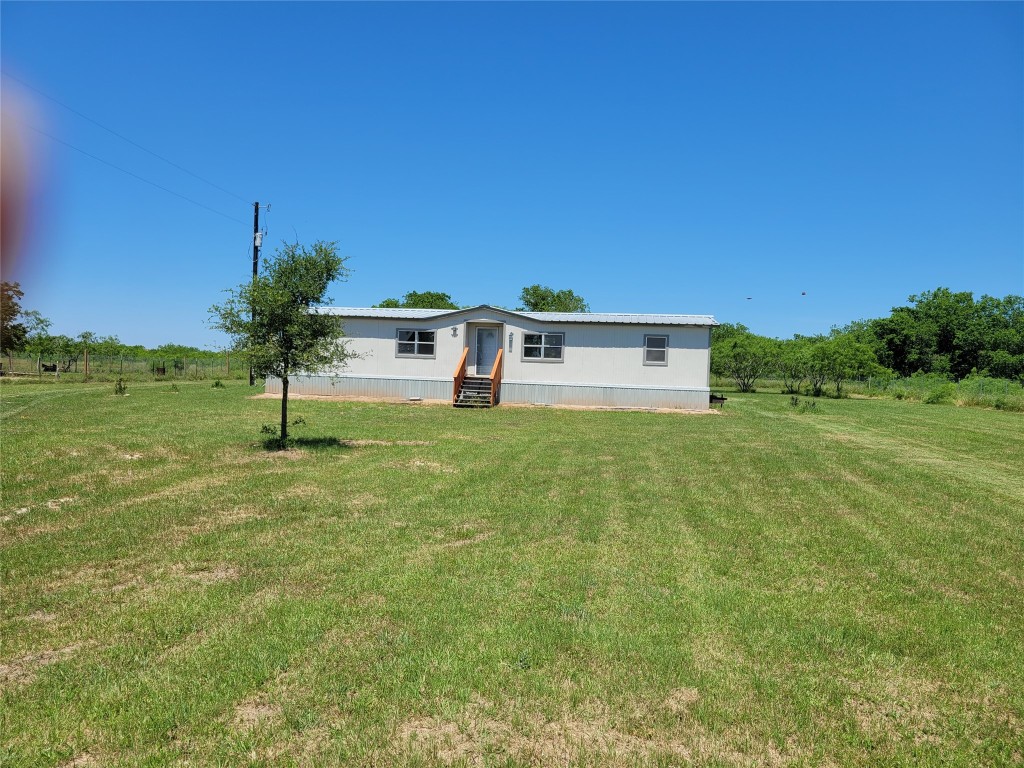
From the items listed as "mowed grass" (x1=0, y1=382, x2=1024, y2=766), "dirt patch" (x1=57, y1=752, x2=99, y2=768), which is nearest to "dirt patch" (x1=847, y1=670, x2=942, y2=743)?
"mowed grass" (x1=0, y1=382, x2=1024, y2=766)

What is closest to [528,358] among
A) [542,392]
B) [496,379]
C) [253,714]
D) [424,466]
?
[542,392]

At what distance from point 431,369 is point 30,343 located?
26765 millimetres

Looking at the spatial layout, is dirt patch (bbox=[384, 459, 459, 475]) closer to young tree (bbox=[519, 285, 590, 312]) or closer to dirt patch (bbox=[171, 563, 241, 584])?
dirt patch (bbox=[171, 563, 241, 584])

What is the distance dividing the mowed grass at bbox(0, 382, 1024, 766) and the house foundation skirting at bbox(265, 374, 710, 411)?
40.1 ft

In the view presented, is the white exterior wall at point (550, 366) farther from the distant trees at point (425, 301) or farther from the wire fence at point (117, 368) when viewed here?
the distant trees at point (425, 301)

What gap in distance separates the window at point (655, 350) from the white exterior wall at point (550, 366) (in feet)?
0.42

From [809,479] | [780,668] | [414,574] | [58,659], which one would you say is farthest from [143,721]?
[809,479]

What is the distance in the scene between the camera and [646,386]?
21656 millimetres

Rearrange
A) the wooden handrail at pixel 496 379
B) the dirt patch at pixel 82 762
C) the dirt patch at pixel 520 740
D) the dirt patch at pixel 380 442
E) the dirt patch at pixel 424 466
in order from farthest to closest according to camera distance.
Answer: the wooden handrail at pixel 496 379, the dirt patch at pixel 380 442, the dirt patch at pixel 424 466, the dirt patch at pixel 520 740, the dirt patch at pixel 82 762

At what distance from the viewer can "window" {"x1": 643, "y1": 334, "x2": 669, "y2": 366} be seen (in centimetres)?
2164

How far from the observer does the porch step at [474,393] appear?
2055 cm

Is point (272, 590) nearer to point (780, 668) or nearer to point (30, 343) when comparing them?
point (780, 668)

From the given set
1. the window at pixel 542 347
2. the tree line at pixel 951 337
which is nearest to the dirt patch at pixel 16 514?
the window at pixel 542 347

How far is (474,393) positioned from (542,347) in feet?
10.2
